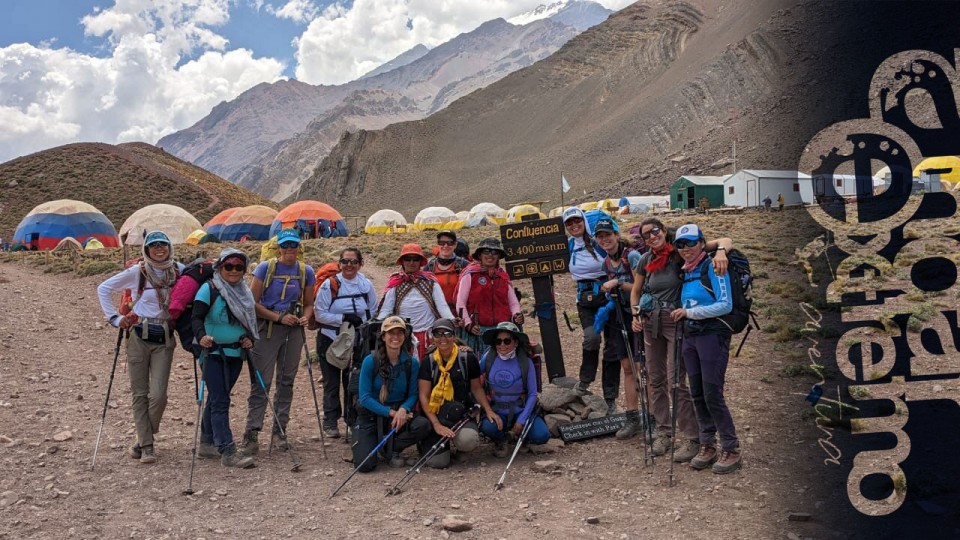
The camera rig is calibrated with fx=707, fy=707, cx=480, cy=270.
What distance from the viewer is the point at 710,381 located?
17.8 feet

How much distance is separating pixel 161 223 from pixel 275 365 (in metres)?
37.5

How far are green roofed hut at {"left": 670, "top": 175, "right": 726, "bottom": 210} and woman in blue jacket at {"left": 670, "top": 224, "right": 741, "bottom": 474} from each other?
49.6 metres

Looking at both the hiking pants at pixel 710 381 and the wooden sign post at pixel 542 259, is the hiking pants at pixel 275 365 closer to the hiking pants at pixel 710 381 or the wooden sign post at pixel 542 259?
the wooden sign post at pixel 542 259

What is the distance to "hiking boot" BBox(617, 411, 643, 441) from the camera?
6574 mm

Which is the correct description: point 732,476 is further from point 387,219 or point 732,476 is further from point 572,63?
point 572,63

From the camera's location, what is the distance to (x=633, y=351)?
6.84 m

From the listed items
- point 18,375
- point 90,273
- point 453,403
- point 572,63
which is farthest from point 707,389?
point 572,63

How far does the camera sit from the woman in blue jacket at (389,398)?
6055mm

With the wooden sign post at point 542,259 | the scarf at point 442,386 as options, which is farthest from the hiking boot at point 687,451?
the wooden sign post at point 542,259

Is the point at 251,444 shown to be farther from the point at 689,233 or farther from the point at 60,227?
the point at 60,227

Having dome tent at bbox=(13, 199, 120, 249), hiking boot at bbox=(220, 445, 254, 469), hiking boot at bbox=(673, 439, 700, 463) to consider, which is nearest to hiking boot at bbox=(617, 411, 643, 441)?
hiking boot at bbox=(673, 439, 700, 463)

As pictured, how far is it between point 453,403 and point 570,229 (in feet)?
6.94

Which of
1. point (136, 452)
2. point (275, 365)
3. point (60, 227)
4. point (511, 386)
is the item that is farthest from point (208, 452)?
point (60, 227)

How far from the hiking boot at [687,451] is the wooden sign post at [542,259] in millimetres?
2193
